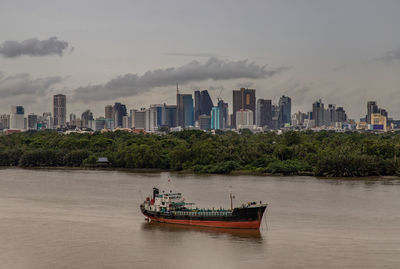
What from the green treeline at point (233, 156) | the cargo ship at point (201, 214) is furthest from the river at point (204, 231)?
the green treeline at point (233, 156)

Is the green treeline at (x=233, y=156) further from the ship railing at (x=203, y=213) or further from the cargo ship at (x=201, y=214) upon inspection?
the ship railing at (x=203, y=213)

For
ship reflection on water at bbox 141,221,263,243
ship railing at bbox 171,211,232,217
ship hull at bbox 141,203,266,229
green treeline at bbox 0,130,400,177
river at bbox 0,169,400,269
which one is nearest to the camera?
river at bbox 0,169,400,269

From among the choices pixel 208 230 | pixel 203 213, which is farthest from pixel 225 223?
pixel 203 213

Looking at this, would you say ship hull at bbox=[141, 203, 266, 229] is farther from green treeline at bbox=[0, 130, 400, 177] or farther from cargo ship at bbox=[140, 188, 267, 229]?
green treeline at bbox=[0, 130, 400, 177]

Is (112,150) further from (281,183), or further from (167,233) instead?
(167,233)

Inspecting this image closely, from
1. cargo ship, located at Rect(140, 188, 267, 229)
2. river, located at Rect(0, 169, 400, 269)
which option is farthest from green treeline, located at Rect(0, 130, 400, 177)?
cargo ship, located at Rect(140, 188, 267, 229)

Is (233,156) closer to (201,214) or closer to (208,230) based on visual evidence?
(201,214)
